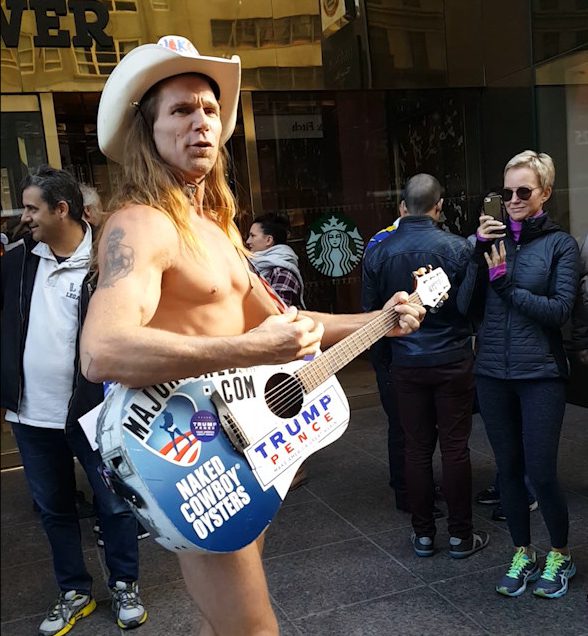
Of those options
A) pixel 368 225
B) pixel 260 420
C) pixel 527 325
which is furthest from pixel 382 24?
pixel 260 420

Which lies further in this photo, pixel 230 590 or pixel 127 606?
pixel 127 606

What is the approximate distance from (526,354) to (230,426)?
67.6 inches

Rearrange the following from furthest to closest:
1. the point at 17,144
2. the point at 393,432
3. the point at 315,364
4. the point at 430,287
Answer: the point at 17,144
the point at 393,432
the point at 430,287
the point at 315,364

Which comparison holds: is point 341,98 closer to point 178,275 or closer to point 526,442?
point 526,442

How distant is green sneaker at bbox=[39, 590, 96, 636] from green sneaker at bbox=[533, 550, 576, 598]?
82.2 inches

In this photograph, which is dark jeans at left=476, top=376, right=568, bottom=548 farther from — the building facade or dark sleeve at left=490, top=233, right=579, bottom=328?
the building facade

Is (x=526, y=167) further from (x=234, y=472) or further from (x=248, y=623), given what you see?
(x=248, y=623)

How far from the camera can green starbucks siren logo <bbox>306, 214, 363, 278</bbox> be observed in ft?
22.9

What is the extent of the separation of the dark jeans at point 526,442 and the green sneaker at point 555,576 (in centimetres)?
7

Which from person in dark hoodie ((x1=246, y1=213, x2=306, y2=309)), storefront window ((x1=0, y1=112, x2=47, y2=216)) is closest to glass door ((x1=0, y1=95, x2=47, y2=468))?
storefront window ((x1=0, y1=112, x2=47, y2=216))

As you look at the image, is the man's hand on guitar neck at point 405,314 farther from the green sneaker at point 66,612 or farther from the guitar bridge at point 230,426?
the green sneaker at point 66,612

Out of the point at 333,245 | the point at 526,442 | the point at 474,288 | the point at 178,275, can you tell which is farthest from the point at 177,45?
the point at 333,245

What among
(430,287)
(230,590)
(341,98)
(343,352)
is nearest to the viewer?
(230,590)

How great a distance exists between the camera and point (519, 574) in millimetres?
3137
